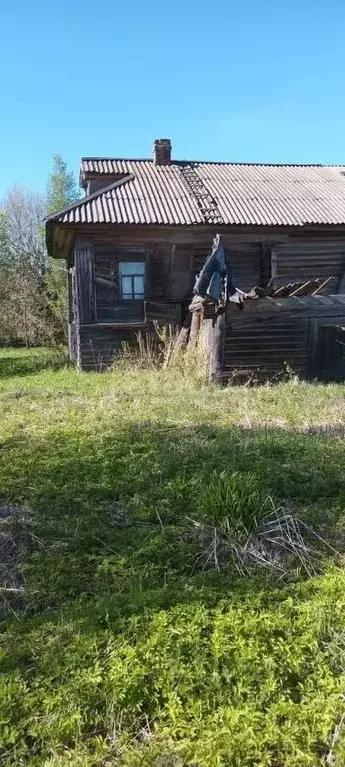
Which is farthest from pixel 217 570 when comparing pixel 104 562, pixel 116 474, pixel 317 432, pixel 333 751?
pixel 317 432

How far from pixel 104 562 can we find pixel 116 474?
1510 mm

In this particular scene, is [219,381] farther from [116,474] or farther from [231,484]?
[231,484]

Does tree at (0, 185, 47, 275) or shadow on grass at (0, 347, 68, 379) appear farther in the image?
tree at (0, 185, 47, 275)

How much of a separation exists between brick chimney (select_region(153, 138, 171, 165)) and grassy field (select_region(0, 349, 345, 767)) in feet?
45.0

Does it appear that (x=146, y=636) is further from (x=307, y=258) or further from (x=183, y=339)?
(x=307, y=258)

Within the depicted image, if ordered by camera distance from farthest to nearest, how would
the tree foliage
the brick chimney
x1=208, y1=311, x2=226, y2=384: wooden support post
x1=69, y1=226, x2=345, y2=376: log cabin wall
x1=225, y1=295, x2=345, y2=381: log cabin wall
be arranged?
1. the tree foliage
2. the brick chimney
3. x1=69, y1=226, x2=345, y2=376: log cabin wall
4. x1=225, y1=295, x2=345, y2=381: log cabin wall
5. x1=208, y1=311, x2=226, y2=384: wooden support post

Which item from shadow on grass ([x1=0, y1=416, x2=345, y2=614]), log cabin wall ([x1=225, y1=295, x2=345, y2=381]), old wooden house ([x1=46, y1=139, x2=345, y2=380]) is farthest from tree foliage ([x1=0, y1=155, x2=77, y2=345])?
shadow on grass ([x1=0, y1=416, x2=345, y2=614])

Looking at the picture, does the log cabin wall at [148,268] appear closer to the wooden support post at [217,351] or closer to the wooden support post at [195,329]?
the wooden support post at [195,329]

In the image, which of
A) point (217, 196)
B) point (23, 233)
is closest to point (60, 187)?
point (23, 233)

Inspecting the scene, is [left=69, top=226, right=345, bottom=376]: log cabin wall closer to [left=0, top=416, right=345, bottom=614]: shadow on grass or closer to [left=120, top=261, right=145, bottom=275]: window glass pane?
[left=120, top=261, right=145, bottom=275]: window glass pane

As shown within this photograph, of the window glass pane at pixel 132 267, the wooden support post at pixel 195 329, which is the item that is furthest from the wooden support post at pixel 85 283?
the wooden support post at pixel 195 329

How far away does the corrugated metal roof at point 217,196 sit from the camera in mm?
13430

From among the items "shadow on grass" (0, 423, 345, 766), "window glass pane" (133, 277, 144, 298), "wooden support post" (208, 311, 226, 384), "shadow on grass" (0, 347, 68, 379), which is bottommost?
"shadow on grass" (0, 347, 68, 379)

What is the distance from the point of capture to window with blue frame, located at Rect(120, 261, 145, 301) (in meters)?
13.9
